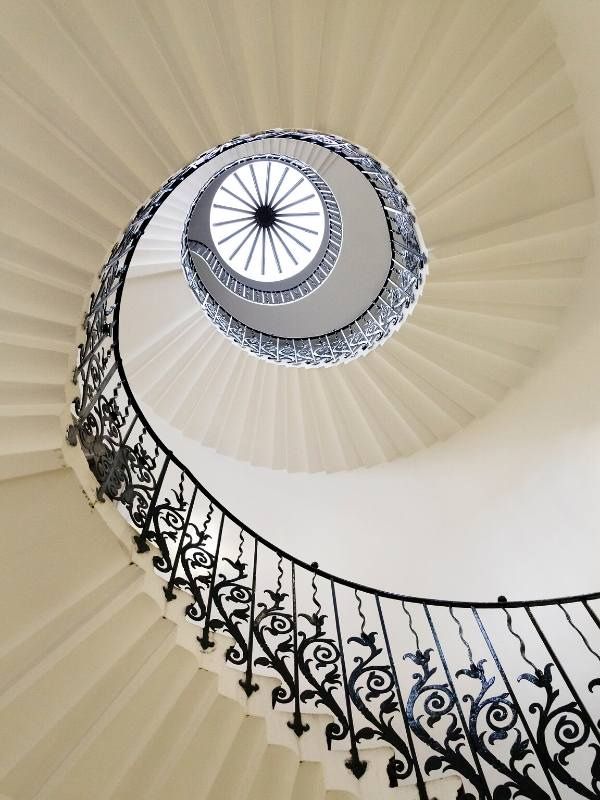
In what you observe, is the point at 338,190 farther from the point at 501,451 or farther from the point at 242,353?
the point at 501,451

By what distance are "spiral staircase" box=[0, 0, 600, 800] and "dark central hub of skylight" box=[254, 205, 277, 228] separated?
5.83 m

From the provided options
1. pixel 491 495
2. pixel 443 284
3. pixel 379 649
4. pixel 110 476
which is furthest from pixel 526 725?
pixel 443 284

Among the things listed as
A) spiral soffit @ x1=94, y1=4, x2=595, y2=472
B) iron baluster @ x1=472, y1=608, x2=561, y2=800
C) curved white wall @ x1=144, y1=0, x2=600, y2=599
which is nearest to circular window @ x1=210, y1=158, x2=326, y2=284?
spiral soffit @ x1=94, y1=4, x2=595, y2=472

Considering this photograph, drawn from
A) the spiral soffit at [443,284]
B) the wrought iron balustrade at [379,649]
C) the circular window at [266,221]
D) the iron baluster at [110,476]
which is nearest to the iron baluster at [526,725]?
the wrought iron balustrade at [379,649]

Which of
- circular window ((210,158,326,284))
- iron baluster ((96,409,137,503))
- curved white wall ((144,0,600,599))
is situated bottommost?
iron baluster ((96,409,137,503))

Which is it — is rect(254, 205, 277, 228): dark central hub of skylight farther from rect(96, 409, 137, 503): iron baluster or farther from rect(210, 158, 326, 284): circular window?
rect(96, 409, 137, 503): iron baluster

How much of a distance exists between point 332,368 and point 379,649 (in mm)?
4084

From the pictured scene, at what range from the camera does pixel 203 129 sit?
4.37 m

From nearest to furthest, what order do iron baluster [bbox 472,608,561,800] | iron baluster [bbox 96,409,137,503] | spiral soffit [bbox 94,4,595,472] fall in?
1. iron baluster [bbox 472,608,561,800]
2. iron baluster [bbox 96,409,137,503]
3. spiral soffit [bbox 94,4,595,472]

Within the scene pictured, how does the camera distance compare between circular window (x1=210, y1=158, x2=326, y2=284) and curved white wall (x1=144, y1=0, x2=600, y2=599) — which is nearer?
curved white wall (x1=144, y1=0, x2=600, y2=599)

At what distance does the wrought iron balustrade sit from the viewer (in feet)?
10.3

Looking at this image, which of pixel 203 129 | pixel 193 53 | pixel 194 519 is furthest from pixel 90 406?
pixel 194 519

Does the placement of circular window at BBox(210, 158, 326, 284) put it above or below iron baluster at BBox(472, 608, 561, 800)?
above

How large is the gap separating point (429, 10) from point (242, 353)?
4464 millimetres
